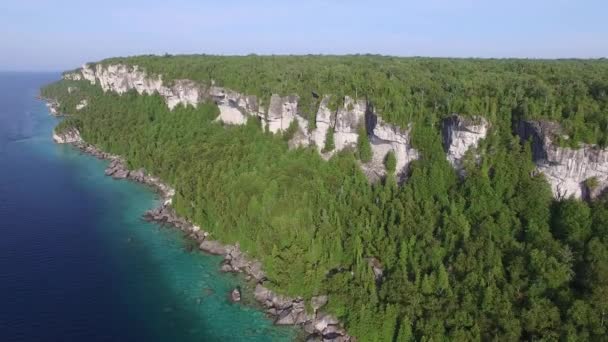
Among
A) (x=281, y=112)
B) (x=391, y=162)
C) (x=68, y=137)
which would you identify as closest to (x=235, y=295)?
(x=391, y=162)

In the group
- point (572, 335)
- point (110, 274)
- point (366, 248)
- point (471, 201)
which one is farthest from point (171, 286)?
point (572, 335)

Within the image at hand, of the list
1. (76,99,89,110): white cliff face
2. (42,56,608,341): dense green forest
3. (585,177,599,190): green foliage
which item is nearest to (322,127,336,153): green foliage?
(42,56,608,341): dense green forest

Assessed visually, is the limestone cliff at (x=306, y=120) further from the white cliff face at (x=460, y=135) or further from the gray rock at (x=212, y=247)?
the gray rock at (x=212, y=247)

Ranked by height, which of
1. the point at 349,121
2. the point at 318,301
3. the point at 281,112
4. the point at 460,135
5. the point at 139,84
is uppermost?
the point at 139,84

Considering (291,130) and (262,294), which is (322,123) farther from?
(262,294)

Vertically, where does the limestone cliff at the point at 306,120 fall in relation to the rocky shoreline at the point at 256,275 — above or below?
above

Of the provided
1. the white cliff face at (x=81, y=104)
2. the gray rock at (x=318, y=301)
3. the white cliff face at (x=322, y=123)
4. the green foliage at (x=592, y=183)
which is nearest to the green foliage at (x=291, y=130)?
the white cliff face at (x=322, y=123)

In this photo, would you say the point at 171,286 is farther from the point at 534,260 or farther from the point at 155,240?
the point at 534,260
